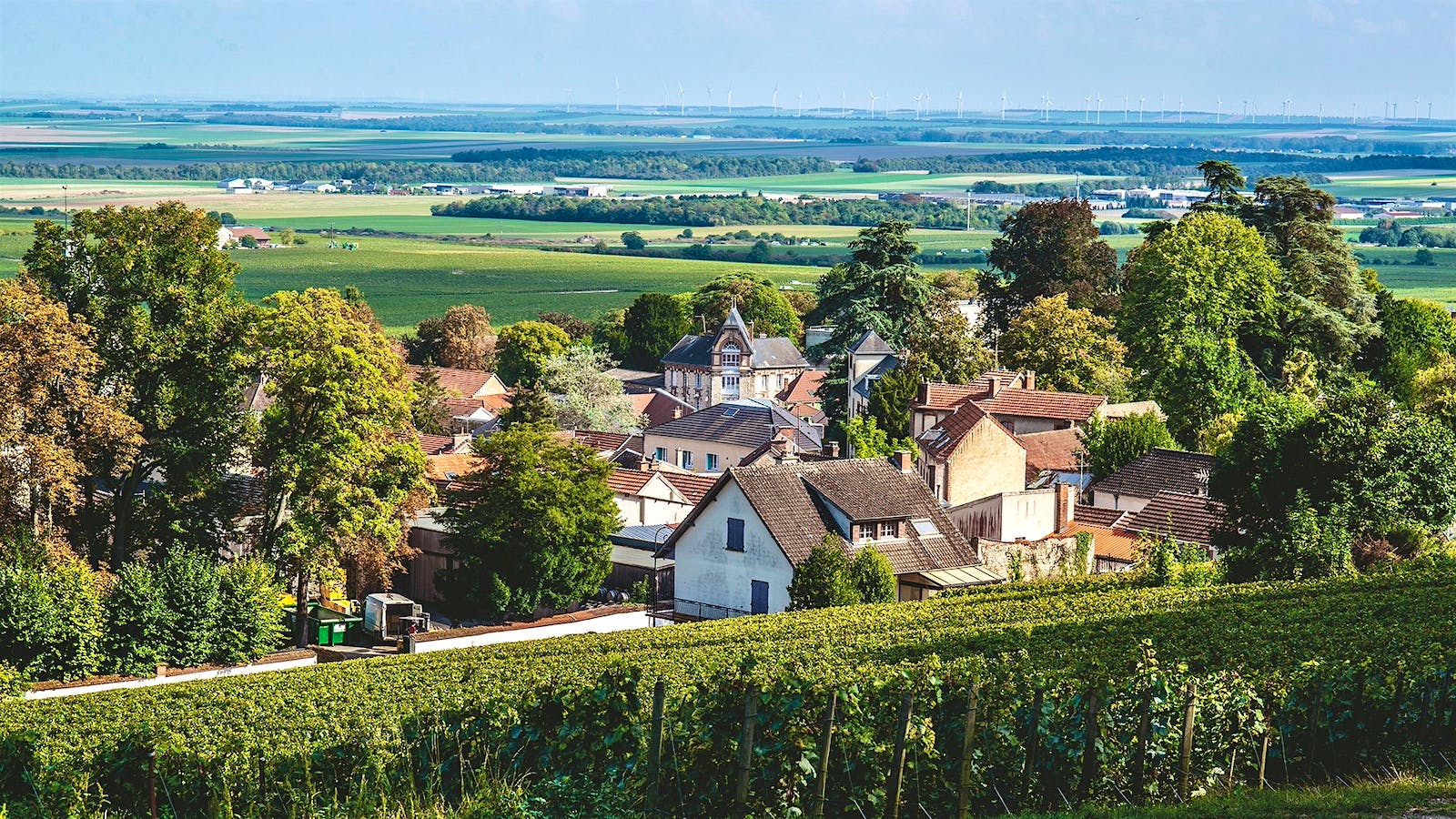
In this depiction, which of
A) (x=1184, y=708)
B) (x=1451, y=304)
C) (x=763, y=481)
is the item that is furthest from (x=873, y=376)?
(x=1451, y=304)

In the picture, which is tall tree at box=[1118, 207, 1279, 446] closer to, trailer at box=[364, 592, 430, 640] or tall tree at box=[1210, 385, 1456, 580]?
tall tree at box=[1210, 385, 1456, 580]

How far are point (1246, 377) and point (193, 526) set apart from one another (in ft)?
139

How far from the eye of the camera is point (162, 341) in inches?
1500

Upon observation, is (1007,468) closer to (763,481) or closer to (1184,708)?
(763,481)

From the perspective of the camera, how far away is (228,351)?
126 feet

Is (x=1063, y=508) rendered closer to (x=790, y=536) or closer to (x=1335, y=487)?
(x=1335, y=487)

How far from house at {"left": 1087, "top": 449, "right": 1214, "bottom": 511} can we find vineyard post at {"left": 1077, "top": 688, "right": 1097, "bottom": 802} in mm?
36470

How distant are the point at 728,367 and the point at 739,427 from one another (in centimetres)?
2779

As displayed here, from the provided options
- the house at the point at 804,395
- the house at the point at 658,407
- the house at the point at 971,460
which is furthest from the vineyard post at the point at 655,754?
the house at the point at 804,395

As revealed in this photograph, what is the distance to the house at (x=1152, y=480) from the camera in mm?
51281

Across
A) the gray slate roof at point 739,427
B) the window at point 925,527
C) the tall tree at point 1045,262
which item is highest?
the tall tree at point 1045,262

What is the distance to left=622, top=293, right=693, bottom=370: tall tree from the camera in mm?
114562

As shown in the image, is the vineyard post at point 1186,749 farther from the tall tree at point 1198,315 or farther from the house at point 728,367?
the house at point 728,367

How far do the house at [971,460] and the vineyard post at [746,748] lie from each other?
36881 millimetres
